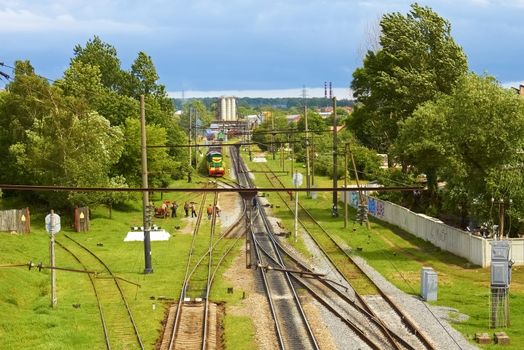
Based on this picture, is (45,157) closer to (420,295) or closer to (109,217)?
(109,217)

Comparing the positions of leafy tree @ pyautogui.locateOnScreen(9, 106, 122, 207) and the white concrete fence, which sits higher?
leafy tree @ pyautogui.locateOnScreen(9, 106, 122, 207)

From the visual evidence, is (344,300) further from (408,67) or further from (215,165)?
(215,165)

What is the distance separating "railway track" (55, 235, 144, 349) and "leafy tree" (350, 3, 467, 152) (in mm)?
27852

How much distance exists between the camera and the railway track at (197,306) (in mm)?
22172

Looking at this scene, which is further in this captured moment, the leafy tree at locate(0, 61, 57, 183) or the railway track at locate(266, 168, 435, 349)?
the leafy tree at locate(0, 61, 57, 183)

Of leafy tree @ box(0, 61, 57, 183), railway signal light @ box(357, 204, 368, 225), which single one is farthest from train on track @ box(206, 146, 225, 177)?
railway signal light @ box(357, 204, 368, 225)

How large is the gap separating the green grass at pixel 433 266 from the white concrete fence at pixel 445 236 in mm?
434

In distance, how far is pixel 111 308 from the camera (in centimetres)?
2653

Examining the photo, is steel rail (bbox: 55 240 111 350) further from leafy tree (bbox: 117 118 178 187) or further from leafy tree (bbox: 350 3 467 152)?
leafy tree (bbox: 350 3 467 152)

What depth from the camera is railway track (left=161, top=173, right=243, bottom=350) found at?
22.2 meters

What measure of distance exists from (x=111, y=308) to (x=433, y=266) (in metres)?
16.9

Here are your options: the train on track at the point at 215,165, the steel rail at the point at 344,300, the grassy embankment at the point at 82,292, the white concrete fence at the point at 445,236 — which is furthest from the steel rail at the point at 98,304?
the train on track at the point at 215,165

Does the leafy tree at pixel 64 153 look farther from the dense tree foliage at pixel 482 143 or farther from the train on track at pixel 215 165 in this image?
the train on track at pixel 215 165

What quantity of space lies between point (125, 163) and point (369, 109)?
22194 millimetres
